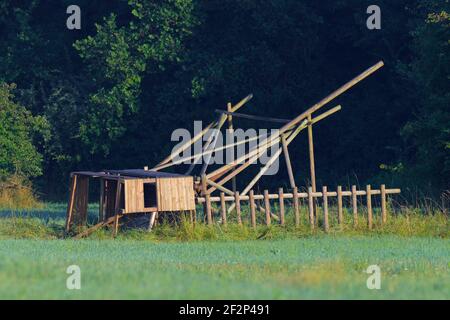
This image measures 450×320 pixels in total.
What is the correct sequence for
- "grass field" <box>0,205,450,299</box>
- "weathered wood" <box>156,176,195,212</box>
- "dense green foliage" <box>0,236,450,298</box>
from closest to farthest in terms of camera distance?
"dense green foliage" <box>0,236,450,298</box>
"grass field" <box>0,205,450,299</box>
"weathered wood" <box>156,176,195,212</box>

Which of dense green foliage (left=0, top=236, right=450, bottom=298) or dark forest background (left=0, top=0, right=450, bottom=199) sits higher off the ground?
dark forest background (left=0, top=0, right=450, bottom=199)

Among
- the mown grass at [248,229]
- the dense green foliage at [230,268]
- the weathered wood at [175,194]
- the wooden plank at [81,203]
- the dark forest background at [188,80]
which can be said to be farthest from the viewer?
the dark forest background at [188,80]

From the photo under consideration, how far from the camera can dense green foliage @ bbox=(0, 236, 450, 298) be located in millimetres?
13039

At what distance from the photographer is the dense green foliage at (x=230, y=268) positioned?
13039 mm

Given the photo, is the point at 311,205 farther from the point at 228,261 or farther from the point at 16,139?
the point at 16,139

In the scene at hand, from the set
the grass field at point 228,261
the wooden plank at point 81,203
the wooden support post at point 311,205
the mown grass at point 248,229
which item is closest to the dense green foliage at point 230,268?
the grass field at point 228,261

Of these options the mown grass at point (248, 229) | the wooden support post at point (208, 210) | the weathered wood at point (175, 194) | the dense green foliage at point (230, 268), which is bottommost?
the dense green foliage at point (230, 268)

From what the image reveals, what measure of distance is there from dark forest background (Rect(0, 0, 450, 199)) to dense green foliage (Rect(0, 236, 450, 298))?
14362 mm

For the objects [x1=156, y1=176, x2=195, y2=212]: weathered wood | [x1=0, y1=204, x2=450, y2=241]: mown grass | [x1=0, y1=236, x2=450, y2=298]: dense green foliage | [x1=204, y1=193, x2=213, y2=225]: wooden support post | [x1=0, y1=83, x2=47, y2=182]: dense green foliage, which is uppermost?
Result: [x1=0, y1=83, x2=47, y2=182]: dense green foliage

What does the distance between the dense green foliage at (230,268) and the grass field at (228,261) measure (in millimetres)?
16

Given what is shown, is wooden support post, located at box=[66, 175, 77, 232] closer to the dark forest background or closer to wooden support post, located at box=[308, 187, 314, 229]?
wooden support post, located at box=[308, 187, 314, 229]

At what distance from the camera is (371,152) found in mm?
36656

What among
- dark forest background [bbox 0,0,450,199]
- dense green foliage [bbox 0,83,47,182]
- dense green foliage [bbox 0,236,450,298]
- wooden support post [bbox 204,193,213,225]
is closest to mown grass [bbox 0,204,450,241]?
wooden support post [bbox 204,193,213,225]

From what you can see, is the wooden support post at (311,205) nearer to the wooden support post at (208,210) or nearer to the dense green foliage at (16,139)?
the wooden support post at (208,210)
